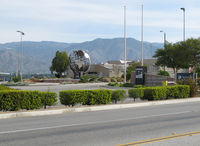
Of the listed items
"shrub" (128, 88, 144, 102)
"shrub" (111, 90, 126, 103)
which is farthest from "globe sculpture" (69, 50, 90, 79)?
"shrub" (111, 90, 126, 103)

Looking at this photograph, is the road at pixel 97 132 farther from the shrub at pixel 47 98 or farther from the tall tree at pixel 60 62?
the tall tree at pixel 60 62

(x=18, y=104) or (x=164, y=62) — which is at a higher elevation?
(x=164, y=62)

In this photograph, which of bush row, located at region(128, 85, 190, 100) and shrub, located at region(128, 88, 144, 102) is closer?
shrub, located at region(128, 88, 144, 102)

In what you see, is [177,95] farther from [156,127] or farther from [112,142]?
[112,142]

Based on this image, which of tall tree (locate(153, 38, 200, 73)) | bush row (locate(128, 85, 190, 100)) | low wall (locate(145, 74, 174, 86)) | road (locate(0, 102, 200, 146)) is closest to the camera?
road (locate(0, 102, 200, 146))

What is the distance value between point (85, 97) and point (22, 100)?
3.69 m

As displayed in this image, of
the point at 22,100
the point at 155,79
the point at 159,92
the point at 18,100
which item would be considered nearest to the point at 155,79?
the point at 155,79

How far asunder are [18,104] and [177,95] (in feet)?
40.1

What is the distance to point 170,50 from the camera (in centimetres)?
5256

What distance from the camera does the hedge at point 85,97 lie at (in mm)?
16703

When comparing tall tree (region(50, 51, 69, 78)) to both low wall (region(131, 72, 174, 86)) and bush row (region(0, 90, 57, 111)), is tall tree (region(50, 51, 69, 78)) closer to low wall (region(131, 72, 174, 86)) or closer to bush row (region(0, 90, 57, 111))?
low wall (region(131, 72, 174, 86))

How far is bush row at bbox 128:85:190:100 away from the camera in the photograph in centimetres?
2034

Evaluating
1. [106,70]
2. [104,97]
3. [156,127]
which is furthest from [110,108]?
[106,70]

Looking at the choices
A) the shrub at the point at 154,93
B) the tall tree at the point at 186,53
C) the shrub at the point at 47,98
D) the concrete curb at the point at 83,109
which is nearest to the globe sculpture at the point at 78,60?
the tall tree at the point at 186,53
